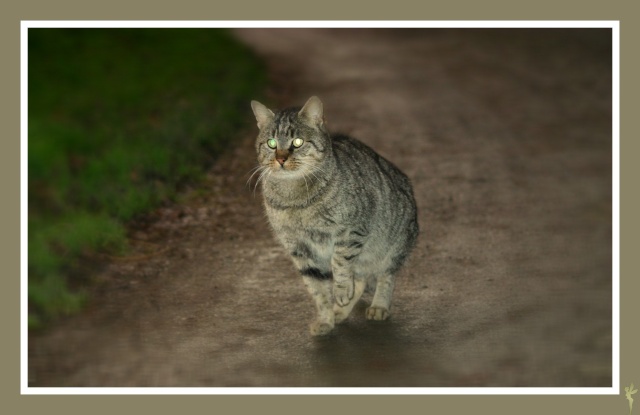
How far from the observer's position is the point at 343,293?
282 inches

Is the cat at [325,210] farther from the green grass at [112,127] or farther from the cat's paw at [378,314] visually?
the green grass at [112,127]

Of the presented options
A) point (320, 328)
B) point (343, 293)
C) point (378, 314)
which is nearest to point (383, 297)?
point (378, 314)

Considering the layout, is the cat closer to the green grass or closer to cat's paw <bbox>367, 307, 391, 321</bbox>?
cat's paw <bbox>367, 307, 391, 321</bbox>

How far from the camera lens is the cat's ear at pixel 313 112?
683 centimetres

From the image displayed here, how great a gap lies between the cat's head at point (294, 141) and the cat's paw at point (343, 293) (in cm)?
89

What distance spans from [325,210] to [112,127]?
6.05m

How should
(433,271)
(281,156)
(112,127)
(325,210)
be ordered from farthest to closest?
(112,127)
(433,271)
(325,210)
(281,156)

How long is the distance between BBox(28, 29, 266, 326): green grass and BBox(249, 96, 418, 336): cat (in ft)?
6.79

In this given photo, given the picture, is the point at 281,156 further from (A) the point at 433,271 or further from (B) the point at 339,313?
(A) the point at 433,271
